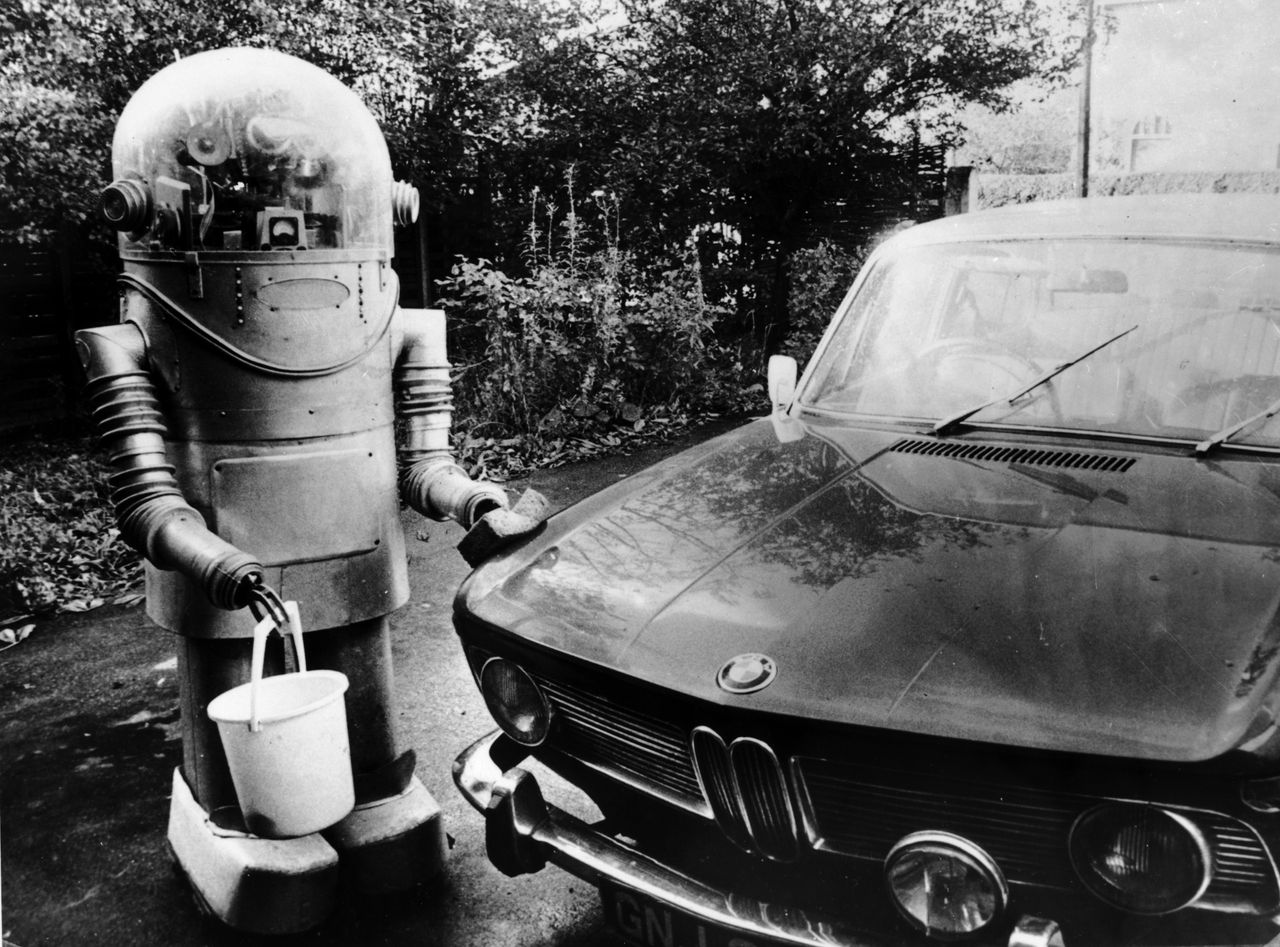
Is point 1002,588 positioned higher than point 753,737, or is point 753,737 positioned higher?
point 1002,588

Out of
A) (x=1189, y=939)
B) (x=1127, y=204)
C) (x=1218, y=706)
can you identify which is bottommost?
(x=1189, y=939)

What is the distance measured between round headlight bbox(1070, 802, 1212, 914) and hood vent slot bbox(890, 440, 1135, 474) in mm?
1058

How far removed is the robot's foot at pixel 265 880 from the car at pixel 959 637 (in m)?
0.57

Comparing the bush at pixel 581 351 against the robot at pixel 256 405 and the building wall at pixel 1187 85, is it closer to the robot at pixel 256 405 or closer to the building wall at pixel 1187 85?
the building wall at pixel 1187 85

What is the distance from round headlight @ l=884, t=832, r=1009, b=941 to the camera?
5.67 ft

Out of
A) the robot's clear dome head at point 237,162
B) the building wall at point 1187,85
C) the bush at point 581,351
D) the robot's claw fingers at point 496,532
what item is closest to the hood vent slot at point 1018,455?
the robot's claw fingers at point 496,532

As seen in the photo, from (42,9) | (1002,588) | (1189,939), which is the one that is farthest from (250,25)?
(1189,939)

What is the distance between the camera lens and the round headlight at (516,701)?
2.36m

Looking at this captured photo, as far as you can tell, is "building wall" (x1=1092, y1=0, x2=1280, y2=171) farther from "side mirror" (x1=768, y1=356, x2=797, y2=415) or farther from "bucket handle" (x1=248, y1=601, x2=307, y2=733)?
"bucket handle" (x1=248, y1=601, x2=307, y2=733)

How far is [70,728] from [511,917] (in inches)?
89.0

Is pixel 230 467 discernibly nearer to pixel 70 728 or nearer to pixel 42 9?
pixel 70 728

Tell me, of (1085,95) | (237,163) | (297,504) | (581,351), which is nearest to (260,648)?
(297,504)

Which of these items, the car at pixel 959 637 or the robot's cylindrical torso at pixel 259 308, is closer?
the car at pixel 959 637

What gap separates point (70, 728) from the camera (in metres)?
4.11
